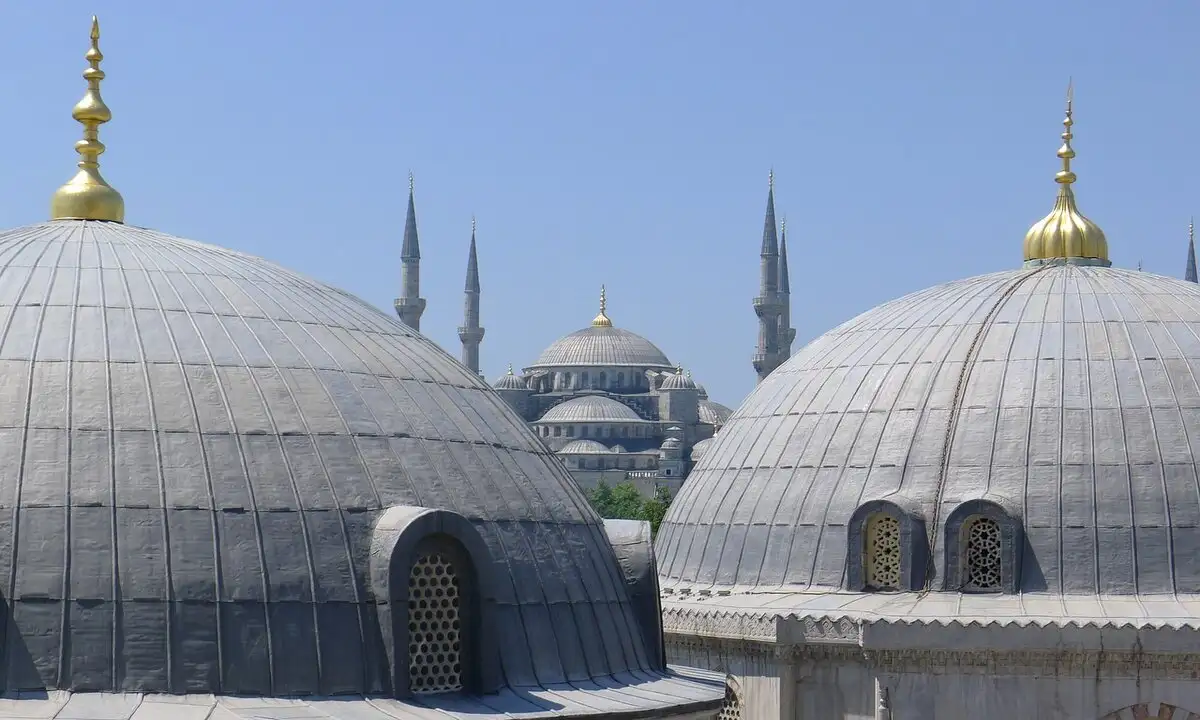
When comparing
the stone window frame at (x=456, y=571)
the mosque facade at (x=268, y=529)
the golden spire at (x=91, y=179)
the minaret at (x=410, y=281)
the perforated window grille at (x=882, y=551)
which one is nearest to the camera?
the mosque facade at (x=268, y=529)

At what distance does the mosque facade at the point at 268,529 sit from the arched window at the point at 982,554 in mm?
5936

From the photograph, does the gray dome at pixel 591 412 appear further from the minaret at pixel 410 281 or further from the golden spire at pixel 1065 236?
the golden spire at pixel 1065 236

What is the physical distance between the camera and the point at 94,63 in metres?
16.5

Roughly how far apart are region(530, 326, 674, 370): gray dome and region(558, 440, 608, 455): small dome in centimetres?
1624

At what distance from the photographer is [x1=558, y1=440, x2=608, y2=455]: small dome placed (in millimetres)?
131000

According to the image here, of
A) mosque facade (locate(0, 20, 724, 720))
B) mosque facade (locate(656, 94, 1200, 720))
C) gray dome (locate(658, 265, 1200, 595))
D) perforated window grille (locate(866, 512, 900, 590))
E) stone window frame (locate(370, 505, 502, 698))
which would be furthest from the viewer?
perforated window grille (locate(866, 512, 900, 590))

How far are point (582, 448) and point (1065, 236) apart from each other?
4201 inches

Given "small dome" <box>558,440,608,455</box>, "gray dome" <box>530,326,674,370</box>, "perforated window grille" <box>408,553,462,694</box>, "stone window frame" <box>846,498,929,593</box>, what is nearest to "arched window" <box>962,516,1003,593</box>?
"stone window frame" <box>846,498,929,593</box>

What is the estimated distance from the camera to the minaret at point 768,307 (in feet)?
414

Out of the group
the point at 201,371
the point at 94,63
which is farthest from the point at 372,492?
the point at 94,63

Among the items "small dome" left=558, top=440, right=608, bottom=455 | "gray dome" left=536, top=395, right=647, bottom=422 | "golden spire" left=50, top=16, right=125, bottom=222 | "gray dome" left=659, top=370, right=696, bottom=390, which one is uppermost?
"gray dome" left=659, top=370, right=696, bottom=390

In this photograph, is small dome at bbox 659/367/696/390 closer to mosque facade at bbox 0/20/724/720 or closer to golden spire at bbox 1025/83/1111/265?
golden spire at bbox 1025/83/1111/265

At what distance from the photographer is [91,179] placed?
16.8m

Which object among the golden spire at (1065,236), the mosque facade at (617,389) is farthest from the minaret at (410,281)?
the golden spire at (1065,236)
